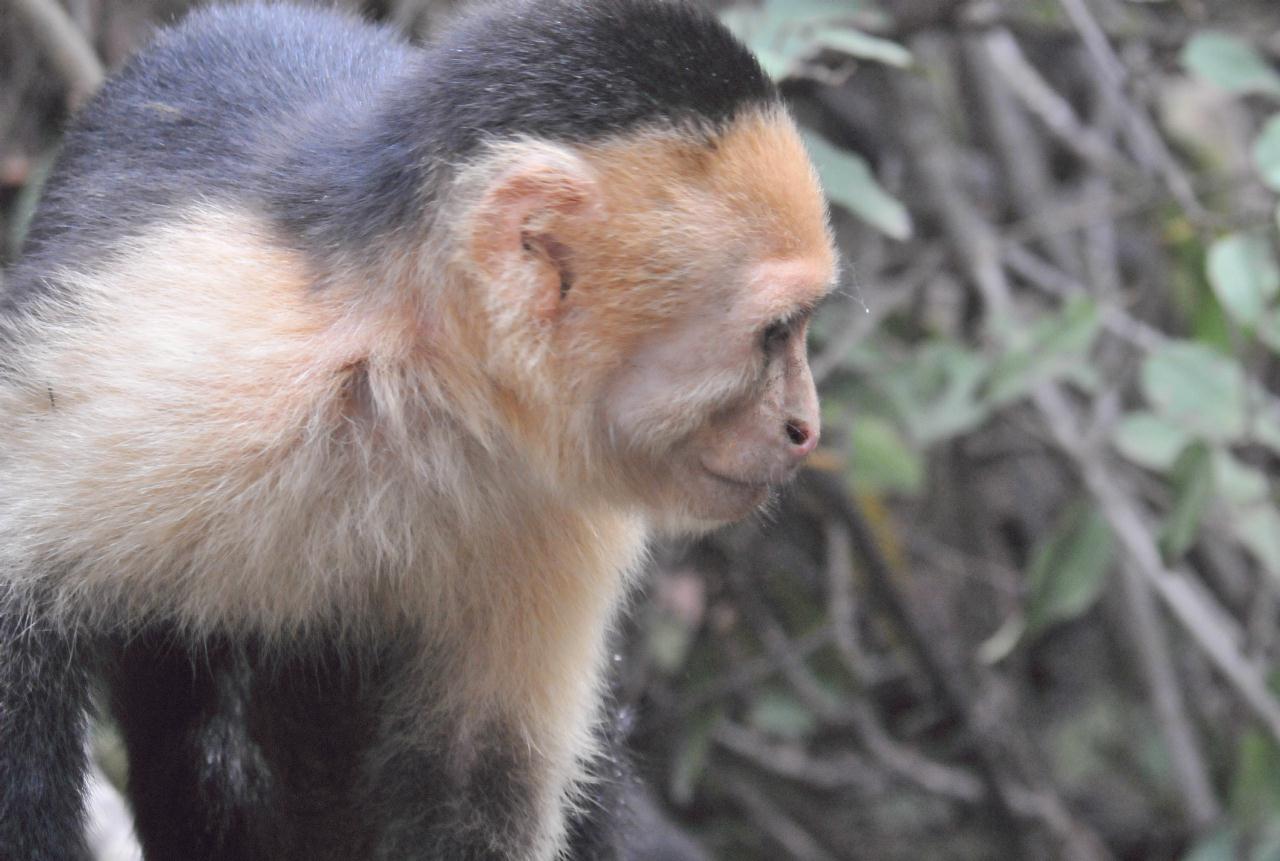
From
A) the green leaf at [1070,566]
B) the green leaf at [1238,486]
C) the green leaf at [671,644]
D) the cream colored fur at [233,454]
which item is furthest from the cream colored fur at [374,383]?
the green leaf at [671,644]

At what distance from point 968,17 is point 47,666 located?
A: 2.86 m

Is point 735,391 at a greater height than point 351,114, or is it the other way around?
point 351,114

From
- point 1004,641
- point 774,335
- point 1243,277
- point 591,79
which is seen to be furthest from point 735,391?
point 1004,641

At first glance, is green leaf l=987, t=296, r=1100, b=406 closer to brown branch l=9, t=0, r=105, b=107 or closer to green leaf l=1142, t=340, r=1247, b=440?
green leaf l=1142, t=340, r=1247, b=440

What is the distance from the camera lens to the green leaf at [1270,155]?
312 cm

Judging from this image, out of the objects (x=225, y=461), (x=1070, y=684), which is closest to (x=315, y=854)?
(x=225, y=461)

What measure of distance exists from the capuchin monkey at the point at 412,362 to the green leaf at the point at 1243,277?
132 cm

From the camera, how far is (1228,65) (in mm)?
3490

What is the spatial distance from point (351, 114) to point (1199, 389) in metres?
2.14

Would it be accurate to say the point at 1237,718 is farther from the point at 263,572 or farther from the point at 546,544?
the point at 263,572

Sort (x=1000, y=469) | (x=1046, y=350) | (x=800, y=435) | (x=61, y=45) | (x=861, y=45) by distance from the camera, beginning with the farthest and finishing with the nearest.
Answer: (x=1000, y=469) < (x=1046, y=350) < (x=61, y=45) < (x=861, y=45) < (x=800, y=435)

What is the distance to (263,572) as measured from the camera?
7.17ft

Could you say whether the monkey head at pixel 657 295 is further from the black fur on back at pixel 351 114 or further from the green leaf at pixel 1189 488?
the green leaf at pixel 1189 488

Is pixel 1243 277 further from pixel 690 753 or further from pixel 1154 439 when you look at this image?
pixel 690 753
